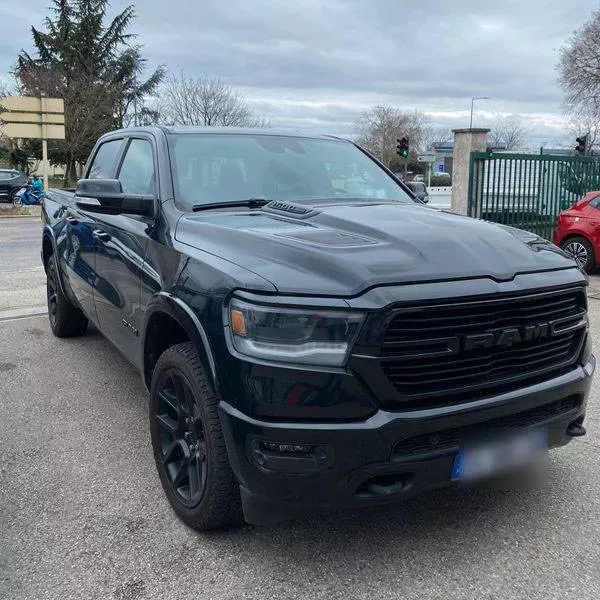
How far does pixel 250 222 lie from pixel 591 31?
129ft

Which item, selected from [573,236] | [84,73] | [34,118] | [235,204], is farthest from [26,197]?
[235,204]

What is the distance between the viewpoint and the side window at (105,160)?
484cm

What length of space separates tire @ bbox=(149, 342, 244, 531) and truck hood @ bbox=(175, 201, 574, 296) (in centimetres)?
55

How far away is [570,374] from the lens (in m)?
2.94

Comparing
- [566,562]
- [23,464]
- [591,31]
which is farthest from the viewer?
[591,31]

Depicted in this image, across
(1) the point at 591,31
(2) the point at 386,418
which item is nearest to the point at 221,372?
(2) the point at 386,418

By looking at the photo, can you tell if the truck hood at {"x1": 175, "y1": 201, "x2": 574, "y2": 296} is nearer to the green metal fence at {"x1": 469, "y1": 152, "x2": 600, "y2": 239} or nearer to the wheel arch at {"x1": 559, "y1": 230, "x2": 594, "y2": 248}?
the wheel arch at {"x1": 559, "y1": 230, "x2": 594, "y2": 248}

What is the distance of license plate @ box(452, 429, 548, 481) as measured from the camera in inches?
102

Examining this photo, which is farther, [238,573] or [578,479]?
[578,479]

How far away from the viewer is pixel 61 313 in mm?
6266

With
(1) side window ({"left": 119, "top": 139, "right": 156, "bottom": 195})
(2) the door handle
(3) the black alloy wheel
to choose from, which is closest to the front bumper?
(1) side window ({"left": 119, "top": 139, "right": 156, "bottom": 195})

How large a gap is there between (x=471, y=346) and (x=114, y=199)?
6.91 feet

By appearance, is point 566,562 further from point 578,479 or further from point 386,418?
point 386,418

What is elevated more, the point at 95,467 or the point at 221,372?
the point at 221,372
